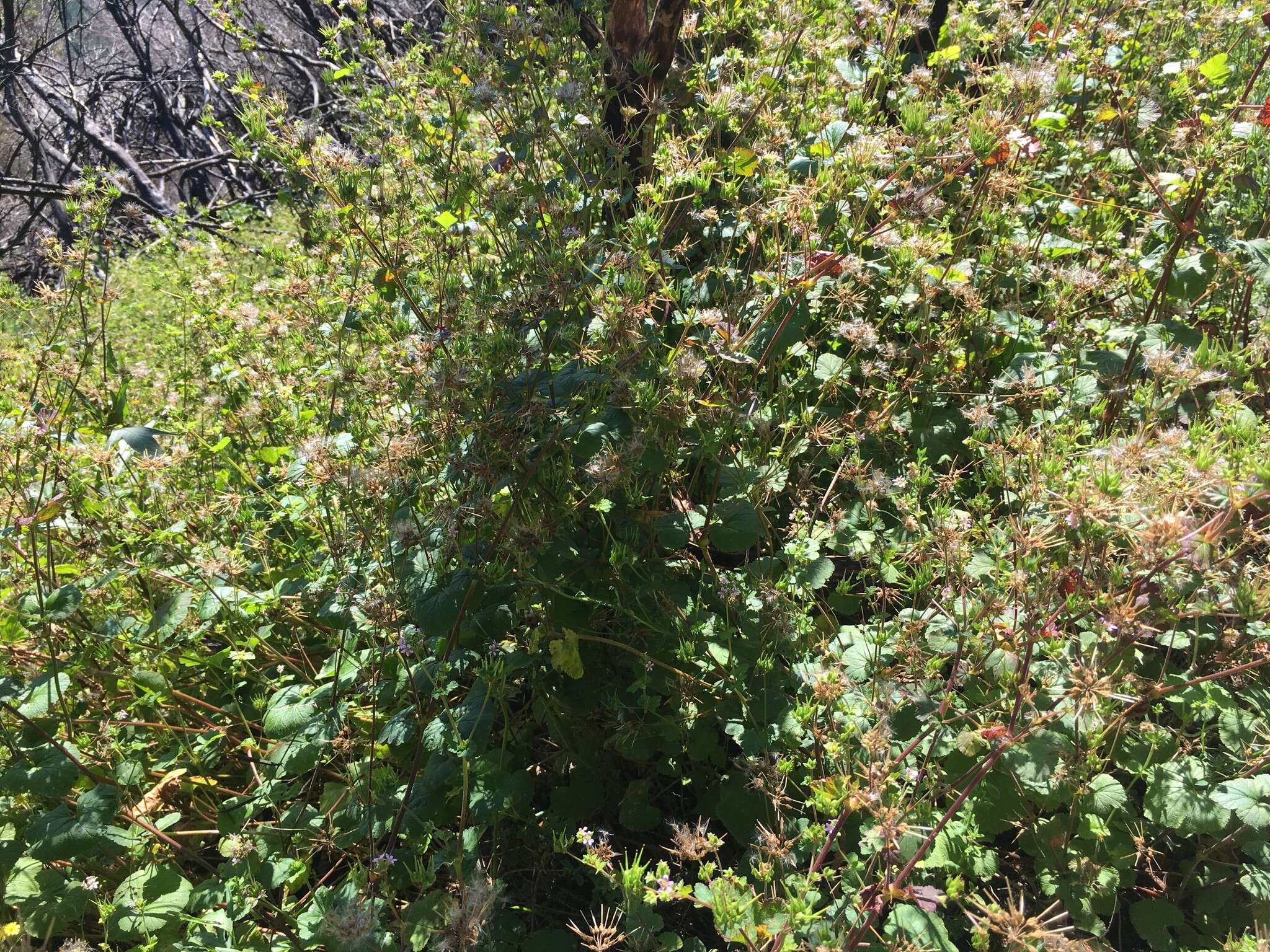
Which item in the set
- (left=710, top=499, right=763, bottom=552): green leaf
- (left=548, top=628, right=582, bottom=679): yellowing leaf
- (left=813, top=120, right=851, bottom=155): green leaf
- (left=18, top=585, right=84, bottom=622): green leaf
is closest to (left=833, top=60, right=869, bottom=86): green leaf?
(left=813, top=120, right=851, bottom=155): green leaf

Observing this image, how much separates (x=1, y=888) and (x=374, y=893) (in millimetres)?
998

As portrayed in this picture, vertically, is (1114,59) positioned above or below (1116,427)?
above

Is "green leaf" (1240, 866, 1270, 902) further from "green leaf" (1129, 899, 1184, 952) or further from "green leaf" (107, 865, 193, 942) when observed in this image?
"green leaf" (107, 865, 193, 942)

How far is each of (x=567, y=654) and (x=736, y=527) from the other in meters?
0.48

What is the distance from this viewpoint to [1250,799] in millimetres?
1493

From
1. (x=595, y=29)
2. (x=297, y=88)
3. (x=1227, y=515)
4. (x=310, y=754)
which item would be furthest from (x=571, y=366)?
(x=297, y=88)

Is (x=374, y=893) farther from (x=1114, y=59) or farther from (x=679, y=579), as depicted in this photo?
(x=1114, y=59)

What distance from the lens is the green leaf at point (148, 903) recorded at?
1.69 m

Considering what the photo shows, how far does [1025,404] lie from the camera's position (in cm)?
227

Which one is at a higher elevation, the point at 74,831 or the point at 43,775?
the point at 43,775

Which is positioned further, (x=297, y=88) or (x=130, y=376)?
(x=297, y=88)

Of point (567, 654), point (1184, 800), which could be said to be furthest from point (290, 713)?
point (1184, 800)

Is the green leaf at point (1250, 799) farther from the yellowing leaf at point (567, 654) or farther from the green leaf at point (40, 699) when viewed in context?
the green leaf at point (40, 699)

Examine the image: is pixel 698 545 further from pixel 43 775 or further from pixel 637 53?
pixel 637 53
